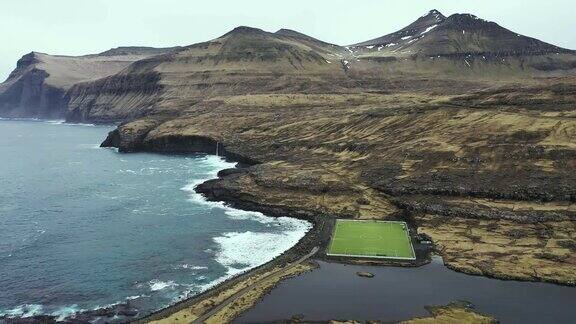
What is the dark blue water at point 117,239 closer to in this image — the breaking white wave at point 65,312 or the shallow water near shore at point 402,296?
the breaking white wave at point 65,312

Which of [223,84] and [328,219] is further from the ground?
[223,84]

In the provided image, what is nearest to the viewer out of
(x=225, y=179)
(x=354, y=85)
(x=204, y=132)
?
(x=225, y=179)

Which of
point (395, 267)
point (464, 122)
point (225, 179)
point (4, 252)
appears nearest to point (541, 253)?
point (395, 267)

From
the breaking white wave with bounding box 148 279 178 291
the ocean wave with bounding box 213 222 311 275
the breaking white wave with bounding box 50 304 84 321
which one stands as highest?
the ocean wave with bounding box 213 222 311 275

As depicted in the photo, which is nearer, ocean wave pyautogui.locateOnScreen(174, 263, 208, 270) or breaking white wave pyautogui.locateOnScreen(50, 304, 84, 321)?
breaking white wave pyautogui.locateOnScreen(50, 304, 84, 321)

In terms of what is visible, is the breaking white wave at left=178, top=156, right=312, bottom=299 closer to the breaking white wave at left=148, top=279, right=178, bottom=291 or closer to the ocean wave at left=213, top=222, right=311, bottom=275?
the ocean wave at left=213, top=222, right=311, bottom=275

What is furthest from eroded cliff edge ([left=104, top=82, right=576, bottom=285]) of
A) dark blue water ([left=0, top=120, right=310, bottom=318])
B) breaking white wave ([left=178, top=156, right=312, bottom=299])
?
dark blue water ([left=0, top=120, right=310, bottom=318])

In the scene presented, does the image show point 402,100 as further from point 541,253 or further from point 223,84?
point 541,253

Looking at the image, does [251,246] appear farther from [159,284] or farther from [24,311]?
[24,311]
